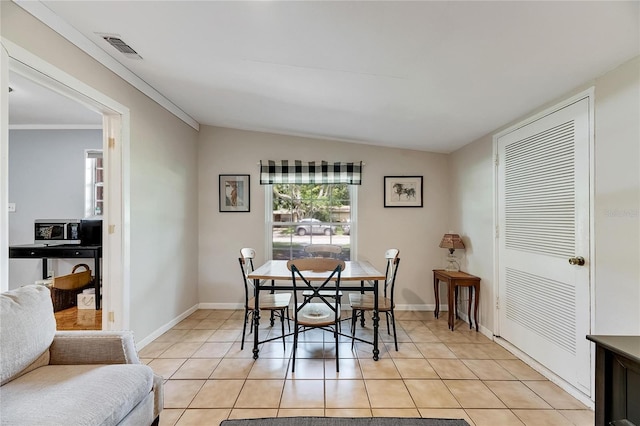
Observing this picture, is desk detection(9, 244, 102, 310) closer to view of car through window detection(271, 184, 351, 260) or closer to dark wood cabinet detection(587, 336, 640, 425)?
view of car through window detection(271, 184, 351, 260)

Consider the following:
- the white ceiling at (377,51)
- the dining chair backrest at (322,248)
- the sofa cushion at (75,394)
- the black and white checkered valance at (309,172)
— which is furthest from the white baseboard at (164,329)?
the white ceiling at (377,51)

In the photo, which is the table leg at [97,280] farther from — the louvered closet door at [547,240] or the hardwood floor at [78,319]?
the louvered closet door at [547,240]

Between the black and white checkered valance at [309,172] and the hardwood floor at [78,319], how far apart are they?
2571 mm

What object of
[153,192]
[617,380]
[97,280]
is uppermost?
[153,192]

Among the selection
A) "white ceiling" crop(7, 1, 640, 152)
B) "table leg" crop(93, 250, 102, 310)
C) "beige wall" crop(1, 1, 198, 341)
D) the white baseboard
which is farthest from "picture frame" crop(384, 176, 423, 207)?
"table leg" crop(93, 250, 102, 310)

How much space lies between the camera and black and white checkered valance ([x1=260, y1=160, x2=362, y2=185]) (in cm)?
432

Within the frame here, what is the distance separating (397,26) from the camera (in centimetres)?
172

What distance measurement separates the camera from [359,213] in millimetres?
4371

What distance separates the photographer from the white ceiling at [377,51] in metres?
1.58

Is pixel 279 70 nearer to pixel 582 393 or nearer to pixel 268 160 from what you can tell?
pixel 268 160

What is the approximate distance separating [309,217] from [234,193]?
110 cm

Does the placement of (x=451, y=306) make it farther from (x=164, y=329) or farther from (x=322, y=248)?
(x=164, y=329)

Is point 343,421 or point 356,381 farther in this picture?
point 356,381

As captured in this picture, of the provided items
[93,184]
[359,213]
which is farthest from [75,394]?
[93,184]
